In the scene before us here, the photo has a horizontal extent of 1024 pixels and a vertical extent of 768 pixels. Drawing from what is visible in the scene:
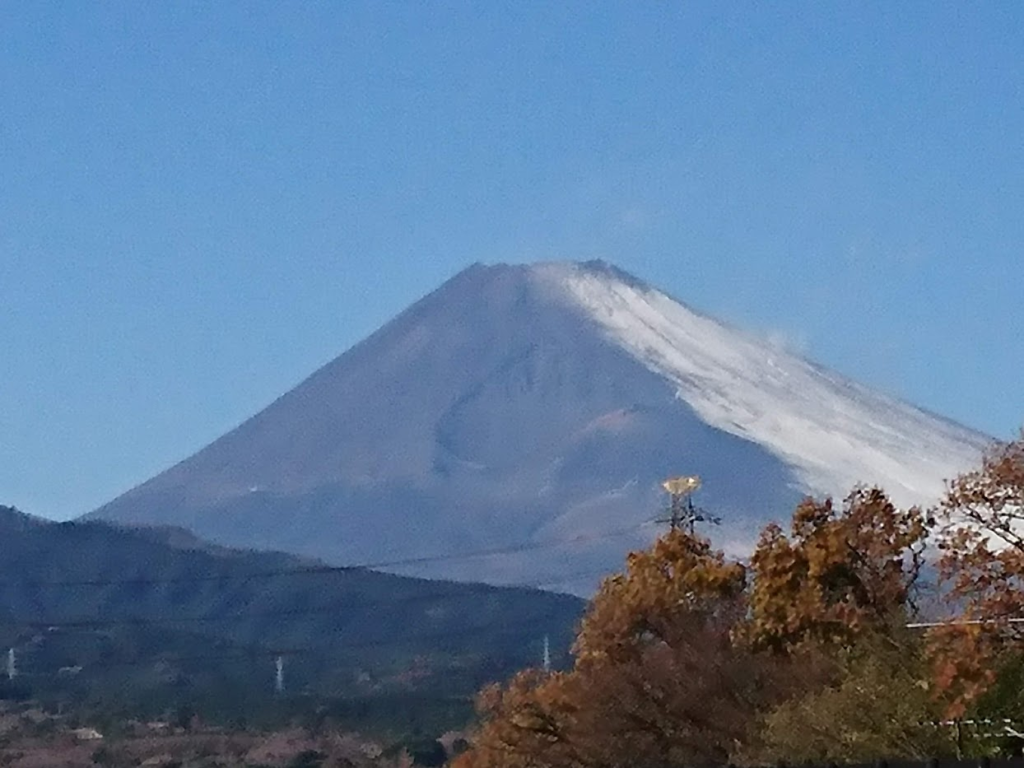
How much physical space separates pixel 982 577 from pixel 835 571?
1607 cm

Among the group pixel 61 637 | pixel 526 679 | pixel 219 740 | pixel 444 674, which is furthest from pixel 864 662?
pixel 61 637

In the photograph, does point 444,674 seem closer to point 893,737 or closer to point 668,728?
point 668,728

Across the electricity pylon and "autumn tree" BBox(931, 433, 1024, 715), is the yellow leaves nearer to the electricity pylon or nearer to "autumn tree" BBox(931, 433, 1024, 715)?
the electricity pylon

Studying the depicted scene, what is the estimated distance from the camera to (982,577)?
91.4 feet

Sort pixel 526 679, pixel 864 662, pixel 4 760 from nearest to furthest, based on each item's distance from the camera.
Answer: pixel 864 662 → pixel 526 679 → pixel 4 760

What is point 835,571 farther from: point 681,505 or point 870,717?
point 681,505

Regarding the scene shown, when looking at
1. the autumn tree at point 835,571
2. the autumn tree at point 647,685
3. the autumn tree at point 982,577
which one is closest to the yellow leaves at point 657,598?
the autumn tree at point 647,685

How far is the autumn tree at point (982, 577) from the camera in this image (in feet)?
89.1

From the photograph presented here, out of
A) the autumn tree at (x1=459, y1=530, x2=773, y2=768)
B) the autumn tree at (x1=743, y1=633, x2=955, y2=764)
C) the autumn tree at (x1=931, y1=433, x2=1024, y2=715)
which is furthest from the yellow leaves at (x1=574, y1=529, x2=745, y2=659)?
the autumn tree at (x1=931, y1=433, x2=1024, y2=715)

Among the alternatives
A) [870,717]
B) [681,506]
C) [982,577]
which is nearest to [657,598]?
[681,506]

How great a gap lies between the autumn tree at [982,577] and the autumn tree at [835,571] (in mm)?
12521

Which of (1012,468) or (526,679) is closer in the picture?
(1012,468)

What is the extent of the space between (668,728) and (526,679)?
1050 cm

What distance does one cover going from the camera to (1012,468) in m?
28.0
